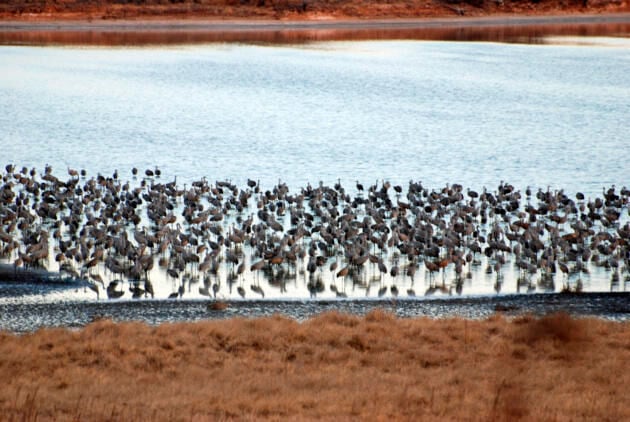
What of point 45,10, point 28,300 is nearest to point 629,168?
point 28,300

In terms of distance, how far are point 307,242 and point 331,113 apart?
121 ft

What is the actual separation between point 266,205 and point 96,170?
46.1 ft

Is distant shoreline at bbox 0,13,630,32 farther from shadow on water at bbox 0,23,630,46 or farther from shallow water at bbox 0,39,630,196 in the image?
shallow water at bbox 0,39,630,196

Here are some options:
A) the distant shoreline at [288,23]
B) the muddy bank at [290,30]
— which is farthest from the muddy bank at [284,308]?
the distant shoreline at [288,23]

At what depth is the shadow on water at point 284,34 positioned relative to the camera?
101 m

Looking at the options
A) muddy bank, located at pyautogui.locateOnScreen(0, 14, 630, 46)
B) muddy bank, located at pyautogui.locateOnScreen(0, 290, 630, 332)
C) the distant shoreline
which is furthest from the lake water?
the distant shoreline

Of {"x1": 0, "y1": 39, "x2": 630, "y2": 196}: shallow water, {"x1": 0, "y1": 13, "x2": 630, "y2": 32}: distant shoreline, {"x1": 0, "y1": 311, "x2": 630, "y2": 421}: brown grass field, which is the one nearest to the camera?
{"x1": 0, "y1": 311, "x2": 630, "y2": 421}: brown grass field

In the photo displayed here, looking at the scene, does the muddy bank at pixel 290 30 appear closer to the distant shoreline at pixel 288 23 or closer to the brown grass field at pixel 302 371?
the distant shoreline at pixel 288 23

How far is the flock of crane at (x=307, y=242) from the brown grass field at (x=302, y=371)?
5.26 m

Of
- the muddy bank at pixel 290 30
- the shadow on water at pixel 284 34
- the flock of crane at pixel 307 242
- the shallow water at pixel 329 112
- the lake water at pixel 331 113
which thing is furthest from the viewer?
the muddy bank at pixel 290 30

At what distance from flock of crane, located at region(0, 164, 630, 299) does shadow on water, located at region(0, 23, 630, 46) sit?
233ft

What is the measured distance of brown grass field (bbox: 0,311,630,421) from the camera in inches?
484

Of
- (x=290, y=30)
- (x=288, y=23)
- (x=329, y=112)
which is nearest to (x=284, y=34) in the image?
(x=288, y=23)

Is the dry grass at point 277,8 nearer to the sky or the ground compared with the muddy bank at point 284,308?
nearer to the sky
